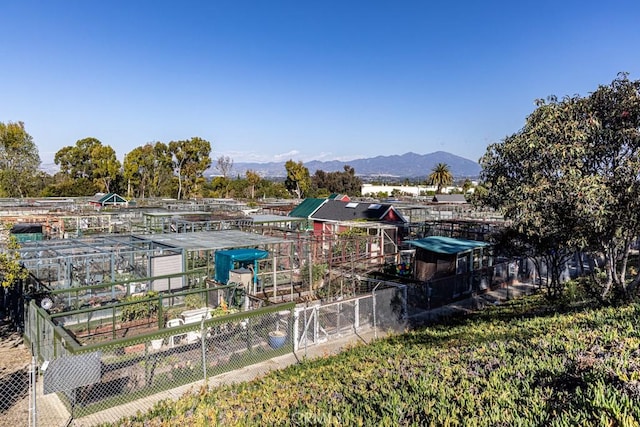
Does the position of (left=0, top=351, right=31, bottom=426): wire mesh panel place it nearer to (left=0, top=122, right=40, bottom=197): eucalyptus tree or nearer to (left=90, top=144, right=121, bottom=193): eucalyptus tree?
(left=0, top=122, right=40, bottom=197): eucalyptus tree

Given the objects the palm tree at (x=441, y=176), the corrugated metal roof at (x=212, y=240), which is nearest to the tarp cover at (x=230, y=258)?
the corrugated metal roof at (x=212, y=240)

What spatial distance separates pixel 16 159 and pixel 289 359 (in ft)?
218

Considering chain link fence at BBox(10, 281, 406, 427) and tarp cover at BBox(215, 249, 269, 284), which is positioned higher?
tarp cover at BBox(215, 249, 269, 284)

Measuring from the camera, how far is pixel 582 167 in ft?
37.5

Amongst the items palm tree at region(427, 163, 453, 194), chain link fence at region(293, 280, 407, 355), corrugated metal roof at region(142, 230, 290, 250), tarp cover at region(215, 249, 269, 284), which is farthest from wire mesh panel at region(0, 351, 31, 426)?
palm tree at region(427, 163, 453, 194)

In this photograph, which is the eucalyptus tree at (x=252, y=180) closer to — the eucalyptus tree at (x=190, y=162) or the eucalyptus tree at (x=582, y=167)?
the eucalyptus tree at (x=190, y=162)

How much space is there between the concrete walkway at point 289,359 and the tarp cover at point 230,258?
611 centimetres

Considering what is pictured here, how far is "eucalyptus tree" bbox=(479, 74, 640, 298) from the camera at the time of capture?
424 inches

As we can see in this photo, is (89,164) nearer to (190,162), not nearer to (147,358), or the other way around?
(190,162)

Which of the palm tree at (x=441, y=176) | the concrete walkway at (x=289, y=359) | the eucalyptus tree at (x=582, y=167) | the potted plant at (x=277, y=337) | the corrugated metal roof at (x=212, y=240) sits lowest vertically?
the concrete walkway at (x=289, y=359)

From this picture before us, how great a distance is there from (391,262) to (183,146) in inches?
2248

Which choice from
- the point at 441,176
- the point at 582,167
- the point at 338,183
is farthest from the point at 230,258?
the point at 441,176

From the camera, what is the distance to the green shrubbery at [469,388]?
520 cm

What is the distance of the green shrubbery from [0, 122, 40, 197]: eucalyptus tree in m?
66.7
